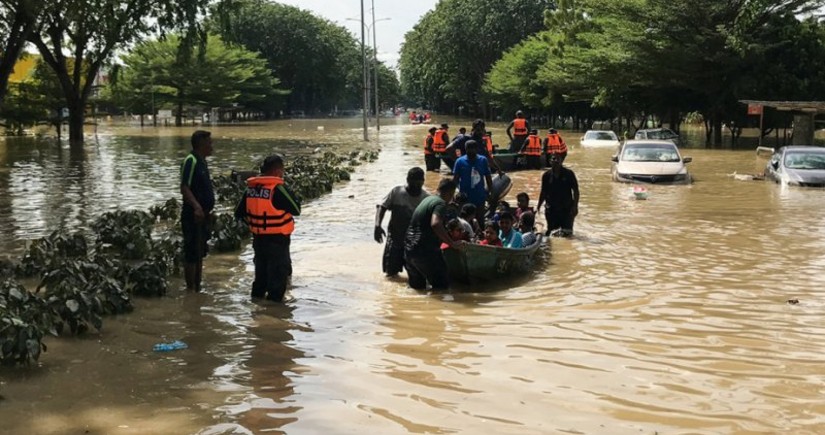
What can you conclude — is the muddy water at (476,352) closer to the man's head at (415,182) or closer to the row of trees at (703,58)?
the man's head at (415,182)

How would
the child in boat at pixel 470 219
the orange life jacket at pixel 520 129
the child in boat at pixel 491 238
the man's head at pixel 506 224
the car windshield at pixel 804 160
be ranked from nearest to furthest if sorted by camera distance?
the child in boat at pixel 470 219, the child in boat at pixel 491 238, the man's head at pixel 506 224, the car windshield at pixel 804 160, the orange life jacket at pixel 520 129

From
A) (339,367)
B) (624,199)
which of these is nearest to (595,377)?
(339,367)

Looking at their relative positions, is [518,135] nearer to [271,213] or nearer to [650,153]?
[650,153]

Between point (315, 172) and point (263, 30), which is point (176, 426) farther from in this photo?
point (263, 30)

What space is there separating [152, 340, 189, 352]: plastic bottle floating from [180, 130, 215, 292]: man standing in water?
194cm

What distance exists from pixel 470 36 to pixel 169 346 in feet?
271

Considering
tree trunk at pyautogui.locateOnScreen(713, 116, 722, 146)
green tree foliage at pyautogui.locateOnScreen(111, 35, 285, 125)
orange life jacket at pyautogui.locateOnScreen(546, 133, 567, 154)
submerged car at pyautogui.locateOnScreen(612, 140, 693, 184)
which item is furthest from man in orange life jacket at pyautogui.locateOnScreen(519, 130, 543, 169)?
green tree foliage at pyautogui.locateOnScreen(111, 35, 285, 125)

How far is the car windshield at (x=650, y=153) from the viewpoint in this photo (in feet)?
74.5

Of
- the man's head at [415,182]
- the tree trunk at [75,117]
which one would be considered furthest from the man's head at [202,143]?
the tree trunk at [75,117]

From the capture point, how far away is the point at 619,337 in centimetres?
760

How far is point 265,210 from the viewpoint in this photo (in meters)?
8.60

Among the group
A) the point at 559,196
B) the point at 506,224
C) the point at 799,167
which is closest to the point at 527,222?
the point at 506,224

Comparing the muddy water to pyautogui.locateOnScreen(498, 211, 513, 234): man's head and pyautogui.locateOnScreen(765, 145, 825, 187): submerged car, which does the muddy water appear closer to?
pyautogui.locateOnScreen(498, 211, 513, 234): man's head

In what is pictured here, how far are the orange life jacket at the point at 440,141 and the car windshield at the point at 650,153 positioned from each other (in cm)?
527
